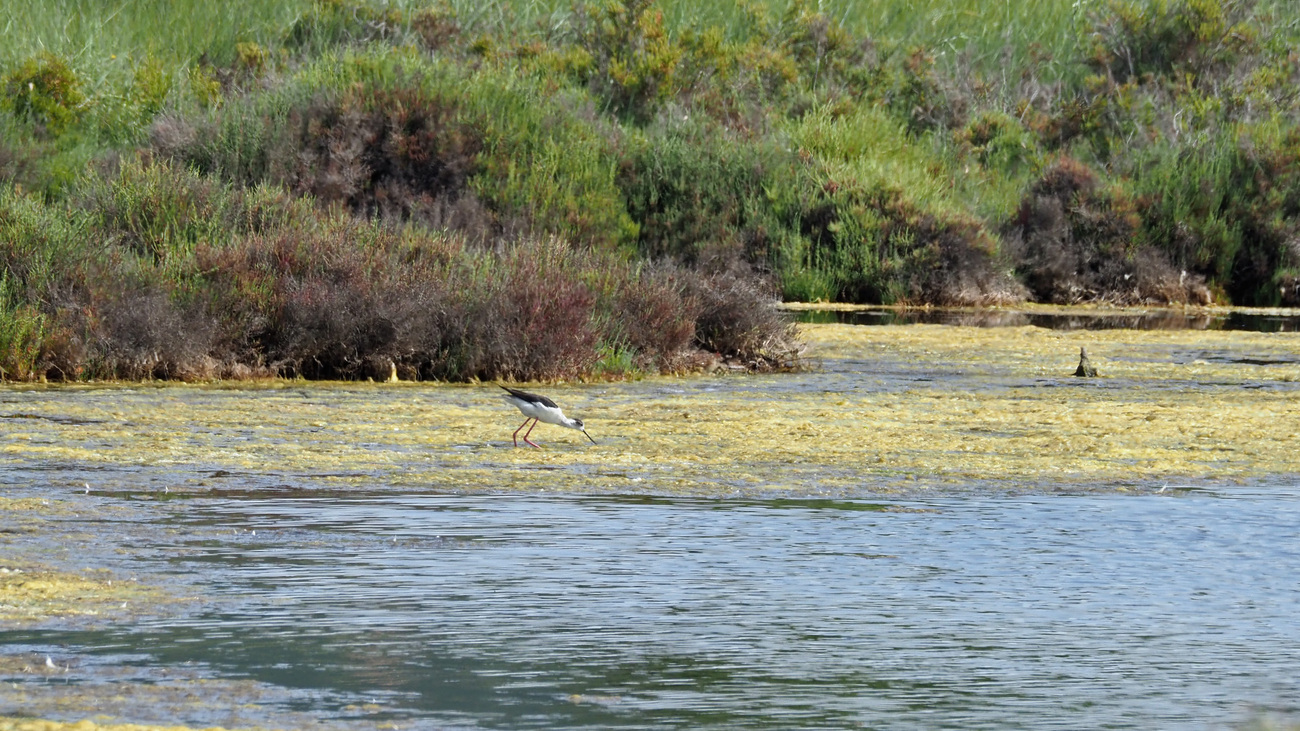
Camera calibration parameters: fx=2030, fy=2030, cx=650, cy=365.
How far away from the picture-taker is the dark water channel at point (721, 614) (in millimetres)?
6117

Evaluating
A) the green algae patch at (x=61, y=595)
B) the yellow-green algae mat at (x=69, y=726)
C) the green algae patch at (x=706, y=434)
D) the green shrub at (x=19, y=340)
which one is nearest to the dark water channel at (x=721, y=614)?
the yellow-green algae mat at (x=69, y=726)

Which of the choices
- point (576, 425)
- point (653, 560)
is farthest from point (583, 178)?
point (653, 560)

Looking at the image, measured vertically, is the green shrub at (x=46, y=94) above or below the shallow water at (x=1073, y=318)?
above

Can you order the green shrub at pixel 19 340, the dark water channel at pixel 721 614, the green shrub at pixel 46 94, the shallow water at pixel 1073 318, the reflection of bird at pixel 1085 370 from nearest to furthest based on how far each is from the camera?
1. the dark water channel at pixel 721 614
2. the green shrub at pixel 19 340
3. the reflection of bird at pixel 1085 370
4. the shallow water at pixel 1073 318
5. the green shrub at pixel 46 94

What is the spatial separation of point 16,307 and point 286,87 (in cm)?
1209

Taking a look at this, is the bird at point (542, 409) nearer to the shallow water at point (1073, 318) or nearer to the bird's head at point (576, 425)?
the bird's head at point (576, 425)

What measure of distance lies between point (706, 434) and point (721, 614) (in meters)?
5.70

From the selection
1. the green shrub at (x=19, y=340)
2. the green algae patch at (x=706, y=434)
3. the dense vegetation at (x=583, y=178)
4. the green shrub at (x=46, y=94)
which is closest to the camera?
the green algae patch at (x=706, y=434)

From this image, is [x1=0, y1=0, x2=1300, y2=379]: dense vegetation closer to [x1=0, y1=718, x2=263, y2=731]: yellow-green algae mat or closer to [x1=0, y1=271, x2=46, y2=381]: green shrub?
[x1=0, y1=271, x2=46, y2=381]: green shrub

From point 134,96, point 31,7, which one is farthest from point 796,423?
point 31,7

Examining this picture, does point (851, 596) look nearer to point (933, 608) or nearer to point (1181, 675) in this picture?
point (933, 608)

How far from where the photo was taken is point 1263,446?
1299cm

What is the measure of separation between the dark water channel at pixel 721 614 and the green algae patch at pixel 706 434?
0.88 m

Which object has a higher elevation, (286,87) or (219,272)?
(286,87)
